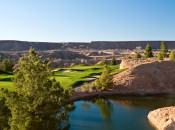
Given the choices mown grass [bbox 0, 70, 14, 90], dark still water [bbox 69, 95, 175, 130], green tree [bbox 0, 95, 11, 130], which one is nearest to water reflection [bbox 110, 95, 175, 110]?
dark still water [bbox 69, 95, 175, 130]

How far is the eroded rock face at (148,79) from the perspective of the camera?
47.4 metres

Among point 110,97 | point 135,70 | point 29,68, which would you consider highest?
point 29,68

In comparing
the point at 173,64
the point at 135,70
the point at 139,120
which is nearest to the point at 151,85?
the point at 135,70

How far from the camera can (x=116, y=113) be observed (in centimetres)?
3309

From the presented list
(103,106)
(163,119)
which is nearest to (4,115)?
(163,119)

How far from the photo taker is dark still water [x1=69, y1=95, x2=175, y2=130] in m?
27.3

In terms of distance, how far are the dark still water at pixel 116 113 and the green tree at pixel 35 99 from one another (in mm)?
10604

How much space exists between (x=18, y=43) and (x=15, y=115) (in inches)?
7253

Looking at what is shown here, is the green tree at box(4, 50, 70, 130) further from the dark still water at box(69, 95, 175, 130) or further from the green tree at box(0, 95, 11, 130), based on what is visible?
the dark still water at box(69, 95, 175, 130)

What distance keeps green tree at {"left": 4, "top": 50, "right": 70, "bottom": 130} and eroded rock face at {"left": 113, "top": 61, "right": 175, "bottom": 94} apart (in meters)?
31.3

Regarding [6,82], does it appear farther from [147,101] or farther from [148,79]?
[148,79]

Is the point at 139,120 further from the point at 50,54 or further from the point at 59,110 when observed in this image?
the point at 50,54

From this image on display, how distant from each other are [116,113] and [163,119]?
22.6 feet

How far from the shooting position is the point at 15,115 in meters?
15.2
